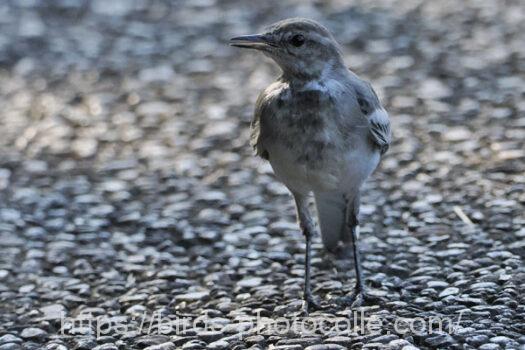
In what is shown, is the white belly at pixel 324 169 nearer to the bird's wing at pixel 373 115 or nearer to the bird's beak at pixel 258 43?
the bird's wing at pixel 373 115

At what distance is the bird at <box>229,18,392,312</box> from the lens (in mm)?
5770

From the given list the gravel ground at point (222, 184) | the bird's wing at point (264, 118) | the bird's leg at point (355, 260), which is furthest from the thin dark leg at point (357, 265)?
the bird's wing at point (264, 118)

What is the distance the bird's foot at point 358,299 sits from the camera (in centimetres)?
588

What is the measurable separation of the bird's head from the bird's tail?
75 centimetres

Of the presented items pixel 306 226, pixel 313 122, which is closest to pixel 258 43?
pixel 313 122

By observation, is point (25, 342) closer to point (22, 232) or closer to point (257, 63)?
point (22, 232)

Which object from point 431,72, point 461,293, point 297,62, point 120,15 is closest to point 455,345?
point 461,293

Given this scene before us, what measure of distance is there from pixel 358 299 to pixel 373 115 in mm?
1055

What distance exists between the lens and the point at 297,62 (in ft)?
19.6

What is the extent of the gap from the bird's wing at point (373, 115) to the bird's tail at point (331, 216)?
451mm

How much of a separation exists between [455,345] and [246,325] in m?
1.16

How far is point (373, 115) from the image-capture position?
6004 millimetres

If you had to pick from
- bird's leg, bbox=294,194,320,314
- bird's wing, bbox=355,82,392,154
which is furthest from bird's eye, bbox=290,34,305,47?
bird's leg, bbox=294,194,320,314

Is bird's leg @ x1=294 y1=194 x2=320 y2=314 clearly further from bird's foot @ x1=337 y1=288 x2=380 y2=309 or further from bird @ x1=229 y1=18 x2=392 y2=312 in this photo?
bird's foot @ x1=337 y1=288 x2=380 y2=309
